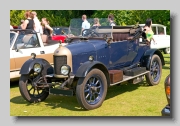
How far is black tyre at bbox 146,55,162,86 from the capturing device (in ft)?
25.6

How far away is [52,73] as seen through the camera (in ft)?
21.4

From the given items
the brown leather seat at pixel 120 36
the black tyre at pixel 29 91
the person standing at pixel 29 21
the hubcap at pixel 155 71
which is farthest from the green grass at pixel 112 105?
the person standing at pixel 29 21

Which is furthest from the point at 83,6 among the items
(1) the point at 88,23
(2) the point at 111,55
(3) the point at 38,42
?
(3) the point at 38,42

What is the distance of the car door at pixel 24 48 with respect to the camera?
7.88 meters

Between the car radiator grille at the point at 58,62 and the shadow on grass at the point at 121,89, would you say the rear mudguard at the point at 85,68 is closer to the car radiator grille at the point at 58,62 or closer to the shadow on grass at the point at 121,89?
the car radiator grille at the point at 58,62

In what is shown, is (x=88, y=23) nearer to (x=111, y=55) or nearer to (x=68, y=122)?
(x=111, y=55)

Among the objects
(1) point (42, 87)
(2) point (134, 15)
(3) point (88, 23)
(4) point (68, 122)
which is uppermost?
(2) point (134, 15)

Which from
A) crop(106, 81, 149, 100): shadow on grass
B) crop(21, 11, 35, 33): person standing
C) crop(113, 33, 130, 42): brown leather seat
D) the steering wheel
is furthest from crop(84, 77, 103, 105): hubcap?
crop(21, 11, 35, 33): person standing

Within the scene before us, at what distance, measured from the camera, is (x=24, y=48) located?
26.6ft

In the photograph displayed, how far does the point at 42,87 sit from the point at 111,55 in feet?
5.73

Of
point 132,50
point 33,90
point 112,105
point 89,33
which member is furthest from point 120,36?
point 33,90

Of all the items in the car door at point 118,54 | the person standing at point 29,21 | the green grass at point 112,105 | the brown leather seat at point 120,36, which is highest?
the person standing at point 29,21

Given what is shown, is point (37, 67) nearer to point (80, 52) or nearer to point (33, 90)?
point (33, 90)

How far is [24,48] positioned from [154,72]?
3.60 m
